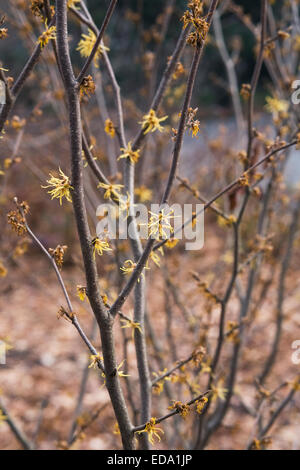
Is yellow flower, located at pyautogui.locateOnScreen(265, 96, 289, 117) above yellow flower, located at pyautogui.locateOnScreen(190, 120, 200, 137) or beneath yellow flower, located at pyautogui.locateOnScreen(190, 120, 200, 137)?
above

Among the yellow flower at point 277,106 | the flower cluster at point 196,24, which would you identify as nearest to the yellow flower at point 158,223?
the flower cluster at point 196,24

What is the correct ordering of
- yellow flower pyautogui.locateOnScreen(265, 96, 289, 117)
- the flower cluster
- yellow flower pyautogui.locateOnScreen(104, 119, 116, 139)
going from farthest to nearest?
yellow flower pyautogui.locateOnScreen(265, 96, 289, 117)
yellow flower pyautogui.locateOnScreen(104, 119, 116, 139)
the flower cluster

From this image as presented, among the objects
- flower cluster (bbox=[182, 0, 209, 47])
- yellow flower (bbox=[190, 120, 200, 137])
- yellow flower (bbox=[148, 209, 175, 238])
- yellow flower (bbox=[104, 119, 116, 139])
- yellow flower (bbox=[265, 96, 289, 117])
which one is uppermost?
yellow flower (bbox=[265, 96, 289, 117])

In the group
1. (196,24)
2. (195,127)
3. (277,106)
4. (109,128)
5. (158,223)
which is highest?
(277,106)

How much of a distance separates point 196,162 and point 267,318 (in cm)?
258

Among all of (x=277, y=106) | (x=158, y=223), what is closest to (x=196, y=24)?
(x=158, y=223)

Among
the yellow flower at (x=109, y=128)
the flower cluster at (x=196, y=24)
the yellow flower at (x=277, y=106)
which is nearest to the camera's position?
the flower cluster at (x=196, y=24)

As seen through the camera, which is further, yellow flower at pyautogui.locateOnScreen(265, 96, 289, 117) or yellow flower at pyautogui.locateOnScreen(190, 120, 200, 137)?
yellow flower at pyautogui.locateOnScreen(265, 96, 289, 117)

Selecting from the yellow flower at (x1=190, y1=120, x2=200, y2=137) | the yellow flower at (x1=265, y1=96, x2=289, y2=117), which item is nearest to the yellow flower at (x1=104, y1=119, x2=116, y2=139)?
the yellow flower at (x1=190, y1=120, x2=200, y2=137)

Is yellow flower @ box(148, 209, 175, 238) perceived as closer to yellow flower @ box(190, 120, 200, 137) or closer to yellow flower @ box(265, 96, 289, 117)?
yellow flower @ box(190, 120, 200, 137)

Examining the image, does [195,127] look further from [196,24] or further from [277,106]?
[277,106]

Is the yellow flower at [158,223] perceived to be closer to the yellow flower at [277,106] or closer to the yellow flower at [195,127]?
the yellow flower at [195,127]

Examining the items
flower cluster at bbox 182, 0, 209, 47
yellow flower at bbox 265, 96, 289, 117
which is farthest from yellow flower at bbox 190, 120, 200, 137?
yellow flower at bbox 265, 96, 289, 117

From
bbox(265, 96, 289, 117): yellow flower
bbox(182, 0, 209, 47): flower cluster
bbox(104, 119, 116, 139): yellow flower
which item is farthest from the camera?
bbox(265, 96, 289, 117): yellow flower
